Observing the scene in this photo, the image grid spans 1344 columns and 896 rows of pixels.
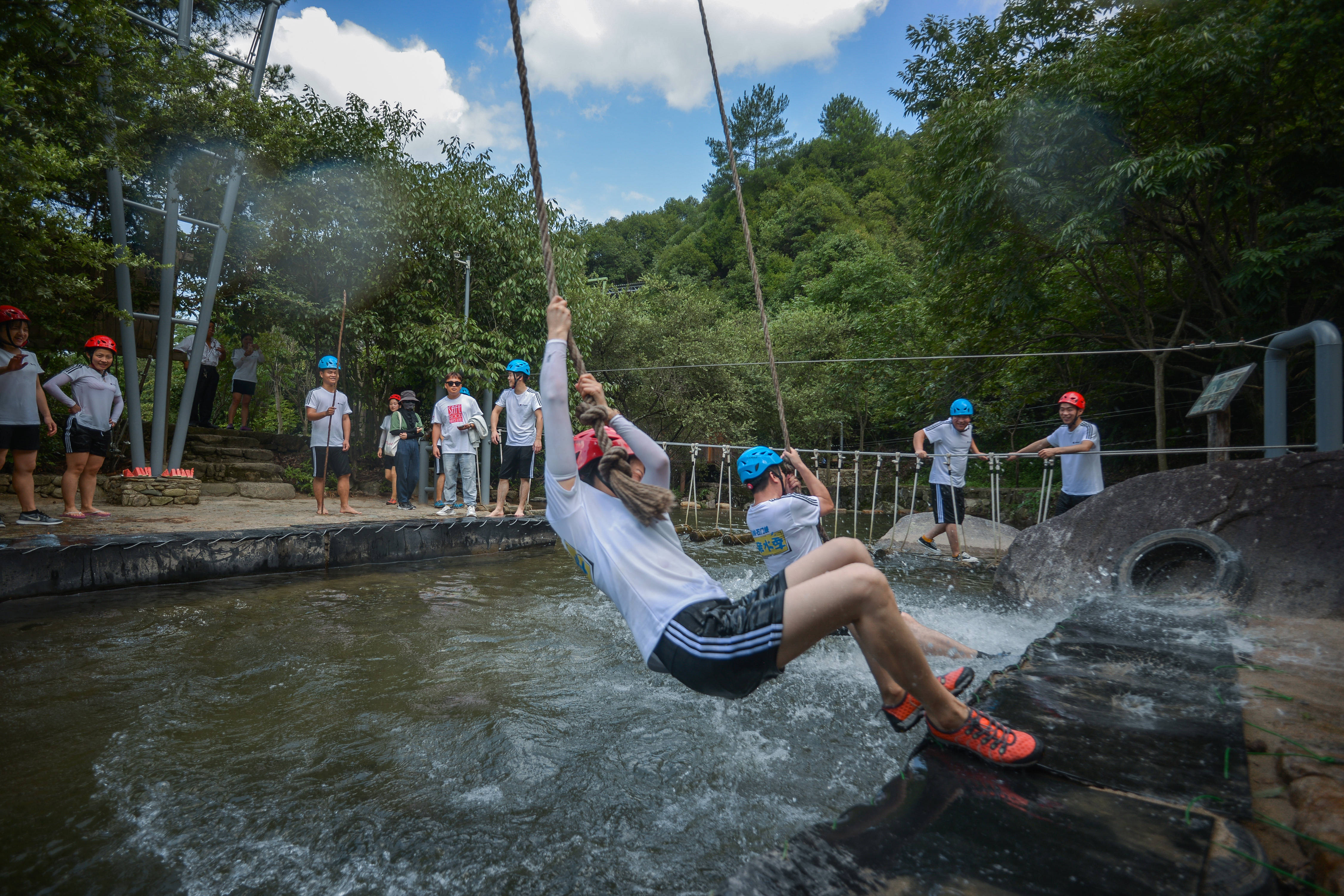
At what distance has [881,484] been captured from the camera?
2139 cm

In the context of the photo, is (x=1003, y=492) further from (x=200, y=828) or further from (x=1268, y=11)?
(x=200, y=828)

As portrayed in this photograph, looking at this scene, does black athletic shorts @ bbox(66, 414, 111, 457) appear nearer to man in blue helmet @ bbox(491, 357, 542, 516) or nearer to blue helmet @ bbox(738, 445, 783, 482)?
man in blue helmet @ bbox(491, 357, 542, 516)

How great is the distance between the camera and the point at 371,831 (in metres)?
2.34

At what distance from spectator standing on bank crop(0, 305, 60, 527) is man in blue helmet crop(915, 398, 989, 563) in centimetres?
899

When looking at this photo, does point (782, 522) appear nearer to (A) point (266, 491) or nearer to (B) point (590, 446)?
(B) point (590, 446)

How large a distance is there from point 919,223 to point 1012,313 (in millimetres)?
3210

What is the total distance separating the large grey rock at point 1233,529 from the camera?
14.6 feet

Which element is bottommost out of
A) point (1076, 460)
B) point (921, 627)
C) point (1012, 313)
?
point (921, 627)

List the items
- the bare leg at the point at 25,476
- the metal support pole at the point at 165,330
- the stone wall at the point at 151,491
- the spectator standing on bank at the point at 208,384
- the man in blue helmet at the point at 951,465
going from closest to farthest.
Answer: the bare leg at the point at 25,476 < the man in blue helmet at the point at 951,465 < the stone wall at the point at 151,491 < the metal support pole at the point at 165,330 < the spectator standing on bank at the point at 208,384

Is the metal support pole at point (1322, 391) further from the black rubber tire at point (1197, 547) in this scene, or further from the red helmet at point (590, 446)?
the red helmet at point (590, 446)


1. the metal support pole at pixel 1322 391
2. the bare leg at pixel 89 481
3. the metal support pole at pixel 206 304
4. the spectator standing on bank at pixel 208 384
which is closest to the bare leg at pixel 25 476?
the bare leg at pixel 89 481

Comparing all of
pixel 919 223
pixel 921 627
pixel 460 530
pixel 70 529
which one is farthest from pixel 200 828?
pixel 919 223

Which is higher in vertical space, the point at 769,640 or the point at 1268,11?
the point at 1268,11

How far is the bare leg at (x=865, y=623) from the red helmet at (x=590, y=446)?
0.86 meters
